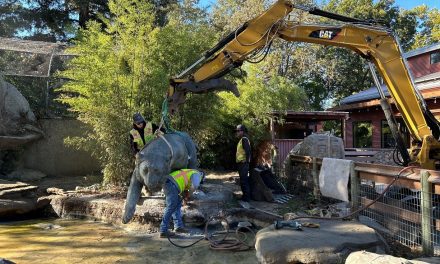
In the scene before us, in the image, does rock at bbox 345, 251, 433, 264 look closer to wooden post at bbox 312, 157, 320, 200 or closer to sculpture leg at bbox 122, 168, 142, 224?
sculpture leg at bbox 122, 168, 142, 224

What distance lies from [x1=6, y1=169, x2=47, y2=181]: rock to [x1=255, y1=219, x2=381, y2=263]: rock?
8872 mm

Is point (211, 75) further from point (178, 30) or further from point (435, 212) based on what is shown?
point (435, 212)

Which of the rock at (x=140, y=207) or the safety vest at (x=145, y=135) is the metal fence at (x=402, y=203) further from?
the safety vest at (x=145, y=135)

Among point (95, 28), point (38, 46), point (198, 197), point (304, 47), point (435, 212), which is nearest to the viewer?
point (435, 212)

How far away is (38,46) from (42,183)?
18.6ft

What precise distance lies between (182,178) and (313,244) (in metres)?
2.44

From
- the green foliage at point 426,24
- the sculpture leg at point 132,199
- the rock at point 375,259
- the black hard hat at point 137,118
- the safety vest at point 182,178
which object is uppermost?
the green foliage at point 426,24

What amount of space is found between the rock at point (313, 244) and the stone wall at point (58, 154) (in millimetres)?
8974

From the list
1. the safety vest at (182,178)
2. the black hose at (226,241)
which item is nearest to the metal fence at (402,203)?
the black hose at (226,241)

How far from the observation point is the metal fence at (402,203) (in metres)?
4.41

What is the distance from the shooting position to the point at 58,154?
1240 centimetres

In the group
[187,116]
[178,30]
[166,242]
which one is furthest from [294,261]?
[178,30]

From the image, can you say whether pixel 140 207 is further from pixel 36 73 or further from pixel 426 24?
pixel 426 24

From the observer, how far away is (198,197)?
7316 mm
